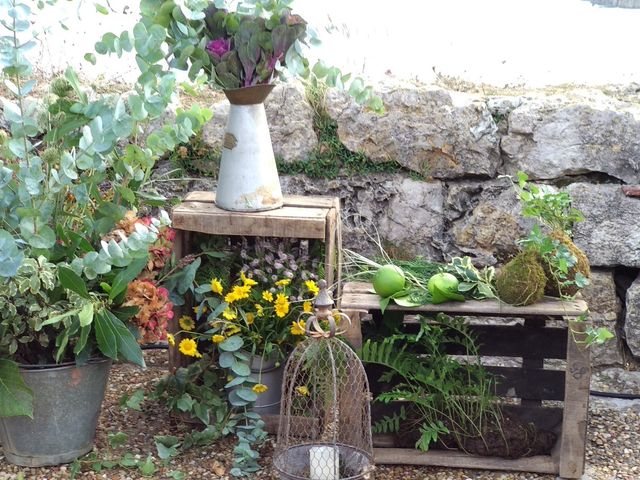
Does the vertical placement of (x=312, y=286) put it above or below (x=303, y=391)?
above

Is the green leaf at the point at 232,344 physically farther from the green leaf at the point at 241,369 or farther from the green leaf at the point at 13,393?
the green leaf at the point at 13,393

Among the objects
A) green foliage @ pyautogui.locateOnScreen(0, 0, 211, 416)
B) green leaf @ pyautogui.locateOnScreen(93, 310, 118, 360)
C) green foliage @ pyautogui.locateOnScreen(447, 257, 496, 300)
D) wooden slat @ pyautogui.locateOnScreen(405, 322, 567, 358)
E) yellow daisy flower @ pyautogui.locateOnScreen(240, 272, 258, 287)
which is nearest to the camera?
green foliage @ pyautogui.locateOnScreen(0, 0, 211, 416)

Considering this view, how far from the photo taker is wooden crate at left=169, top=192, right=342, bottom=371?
10.2 ft

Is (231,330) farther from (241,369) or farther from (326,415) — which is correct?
(326,415)

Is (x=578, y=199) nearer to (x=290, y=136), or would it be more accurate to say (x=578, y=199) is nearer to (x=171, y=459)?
(x=290, y=136)

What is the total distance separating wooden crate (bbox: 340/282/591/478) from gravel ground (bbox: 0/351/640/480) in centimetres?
5

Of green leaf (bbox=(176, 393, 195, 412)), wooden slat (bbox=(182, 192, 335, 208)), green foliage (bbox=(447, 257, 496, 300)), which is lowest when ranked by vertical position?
green leaf (bbox=(176, 393, 195, 412))

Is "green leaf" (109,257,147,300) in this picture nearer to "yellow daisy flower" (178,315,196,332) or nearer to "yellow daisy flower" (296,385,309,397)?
"yellow daisy flower" (178,315,196,332)

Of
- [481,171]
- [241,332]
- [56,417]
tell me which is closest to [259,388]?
[241,332]

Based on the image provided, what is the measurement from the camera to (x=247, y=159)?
311 cm

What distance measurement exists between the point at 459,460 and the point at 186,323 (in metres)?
1.10

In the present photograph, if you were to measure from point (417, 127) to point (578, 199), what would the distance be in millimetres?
735

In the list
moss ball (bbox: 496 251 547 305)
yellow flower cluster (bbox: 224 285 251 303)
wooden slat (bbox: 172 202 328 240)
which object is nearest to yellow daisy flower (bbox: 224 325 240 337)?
yellow flower cluster (bbox: 224 285 251 303)

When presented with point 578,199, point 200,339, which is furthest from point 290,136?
point 578,199
